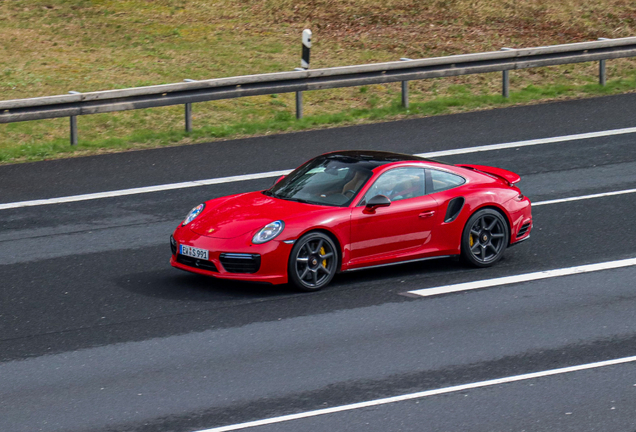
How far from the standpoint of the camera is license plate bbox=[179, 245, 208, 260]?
32.5 feet

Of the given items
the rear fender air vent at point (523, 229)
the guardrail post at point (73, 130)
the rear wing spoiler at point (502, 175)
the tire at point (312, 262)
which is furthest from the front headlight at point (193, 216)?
the guardrail post at point (73, 130)

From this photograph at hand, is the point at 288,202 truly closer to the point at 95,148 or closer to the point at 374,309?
the point at 374,309

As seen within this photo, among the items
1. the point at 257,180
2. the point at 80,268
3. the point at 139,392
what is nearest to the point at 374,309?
the point at 139,392

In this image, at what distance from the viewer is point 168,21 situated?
86.1ft

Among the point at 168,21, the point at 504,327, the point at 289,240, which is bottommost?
the point at 504,327

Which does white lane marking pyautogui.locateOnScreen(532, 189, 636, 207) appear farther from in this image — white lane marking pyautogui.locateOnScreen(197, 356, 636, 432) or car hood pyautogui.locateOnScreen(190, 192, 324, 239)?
white lane marking pyautogui.locateOnScreen(197, 356, 636, 432)

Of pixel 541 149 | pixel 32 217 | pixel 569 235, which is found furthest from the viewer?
pixel 541 149

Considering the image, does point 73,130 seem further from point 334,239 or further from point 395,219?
point 395,219

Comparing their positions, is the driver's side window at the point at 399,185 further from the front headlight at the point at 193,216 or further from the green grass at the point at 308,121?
the green grass at the point at 308,121

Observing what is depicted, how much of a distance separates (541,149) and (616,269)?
5.82 meters

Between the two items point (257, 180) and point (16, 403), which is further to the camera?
point (257, 180)

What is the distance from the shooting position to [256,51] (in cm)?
2411

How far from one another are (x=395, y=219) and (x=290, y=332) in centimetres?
206

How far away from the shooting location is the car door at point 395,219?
10.2 meters
